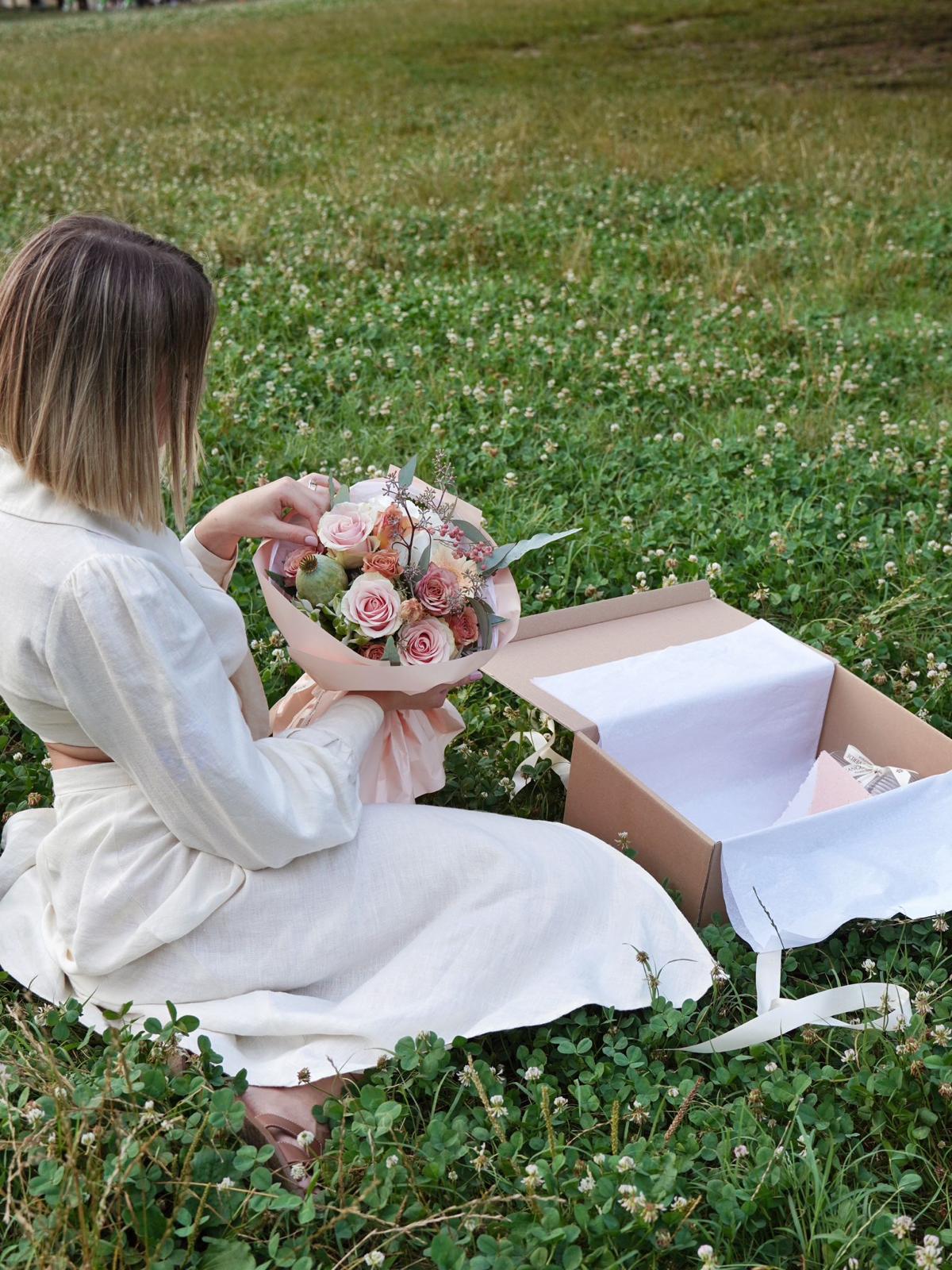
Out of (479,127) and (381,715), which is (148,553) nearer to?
(381,715)

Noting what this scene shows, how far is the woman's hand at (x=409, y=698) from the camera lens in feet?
10.0

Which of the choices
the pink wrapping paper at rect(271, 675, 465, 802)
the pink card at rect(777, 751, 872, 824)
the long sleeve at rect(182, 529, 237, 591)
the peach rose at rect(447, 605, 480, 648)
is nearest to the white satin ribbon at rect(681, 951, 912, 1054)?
the pink card at rect(777, 751, 872, 824)

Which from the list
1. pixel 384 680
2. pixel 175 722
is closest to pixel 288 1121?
pixel 175 722

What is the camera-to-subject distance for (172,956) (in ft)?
8.77

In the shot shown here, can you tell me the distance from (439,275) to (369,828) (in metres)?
6.03

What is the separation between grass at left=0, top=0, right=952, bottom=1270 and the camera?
2355 millimetres

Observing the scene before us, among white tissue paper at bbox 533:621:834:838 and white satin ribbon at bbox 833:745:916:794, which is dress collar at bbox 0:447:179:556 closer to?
white tissue paper at bbox 533:621:834:838

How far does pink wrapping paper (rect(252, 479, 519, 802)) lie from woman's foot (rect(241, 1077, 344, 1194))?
32.0 inches

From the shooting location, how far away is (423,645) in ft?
9.53

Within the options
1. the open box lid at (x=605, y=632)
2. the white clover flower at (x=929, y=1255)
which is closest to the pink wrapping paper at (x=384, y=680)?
the open box lid at (x=605, y=632)

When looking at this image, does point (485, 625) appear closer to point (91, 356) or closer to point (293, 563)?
point (293, 563)

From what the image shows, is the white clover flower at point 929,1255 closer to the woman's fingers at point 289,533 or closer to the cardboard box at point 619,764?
the cardboard box at point 619,764

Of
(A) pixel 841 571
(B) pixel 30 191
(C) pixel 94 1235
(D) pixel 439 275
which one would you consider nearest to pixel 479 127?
(B) pixel 30 191

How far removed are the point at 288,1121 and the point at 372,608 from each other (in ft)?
3.69
